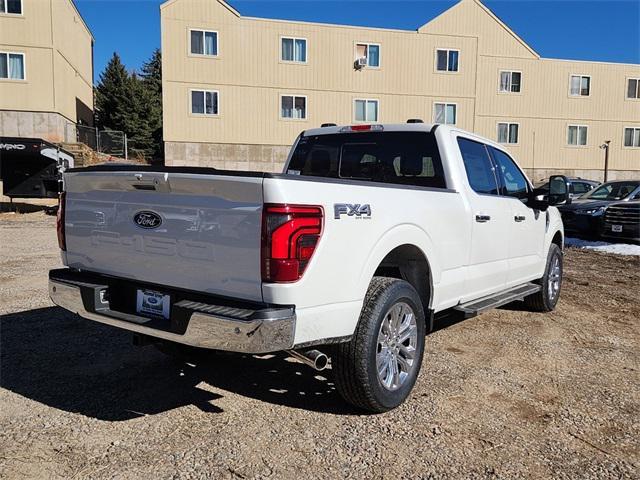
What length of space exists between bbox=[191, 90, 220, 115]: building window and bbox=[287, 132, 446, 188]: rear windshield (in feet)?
76.9

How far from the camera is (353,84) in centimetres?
2861

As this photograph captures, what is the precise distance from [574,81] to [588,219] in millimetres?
21460

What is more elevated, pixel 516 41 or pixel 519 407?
pixel 516 41

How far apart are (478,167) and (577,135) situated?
31.4 m

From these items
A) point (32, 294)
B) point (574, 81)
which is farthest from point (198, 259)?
point (574, 81)

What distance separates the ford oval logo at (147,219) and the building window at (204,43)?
25797mm

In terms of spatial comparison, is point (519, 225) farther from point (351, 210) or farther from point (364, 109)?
point (364, 109)

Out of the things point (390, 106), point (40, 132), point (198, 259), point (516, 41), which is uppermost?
point (516, 41)

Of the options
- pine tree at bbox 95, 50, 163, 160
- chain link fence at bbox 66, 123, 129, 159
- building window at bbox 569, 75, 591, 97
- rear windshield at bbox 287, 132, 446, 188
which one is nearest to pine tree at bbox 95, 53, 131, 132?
pine tree at bbox 95, 50, 163, 160

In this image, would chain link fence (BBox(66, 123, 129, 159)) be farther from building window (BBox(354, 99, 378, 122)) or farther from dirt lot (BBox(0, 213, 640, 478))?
dirt lot (BBox(0, 213, 640, 478))

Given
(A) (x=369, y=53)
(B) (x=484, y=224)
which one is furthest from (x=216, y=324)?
(A) (x=369, y=53)

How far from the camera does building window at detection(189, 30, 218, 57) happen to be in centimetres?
2678

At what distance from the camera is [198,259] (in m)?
3.06

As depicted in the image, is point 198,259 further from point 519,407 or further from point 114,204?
→ point 519,407
